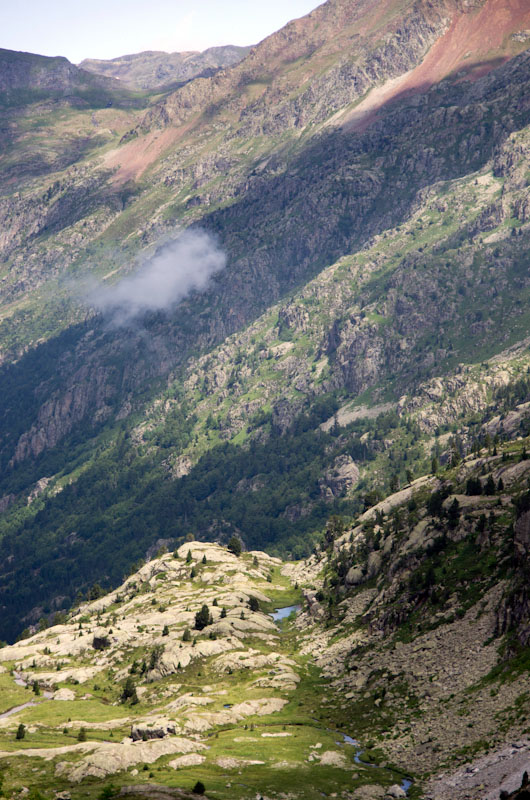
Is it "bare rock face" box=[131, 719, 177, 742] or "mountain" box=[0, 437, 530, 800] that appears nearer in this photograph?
"mountain" box=[0, 437, 530, 800]

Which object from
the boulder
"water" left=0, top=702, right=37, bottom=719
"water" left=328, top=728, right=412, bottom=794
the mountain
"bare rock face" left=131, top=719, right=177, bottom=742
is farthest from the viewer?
"water" left=0, top=702, right=37, bottom=719

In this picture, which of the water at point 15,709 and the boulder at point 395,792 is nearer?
the boulder at point 395,792

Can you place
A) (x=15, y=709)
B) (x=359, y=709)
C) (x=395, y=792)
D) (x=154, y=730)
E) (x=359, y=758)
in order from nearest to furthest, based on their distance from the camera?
(x=395, y=792)
(x=359, y=758)
(x=154, y=730)
(x=359, y=709)
(x=15, y=709)

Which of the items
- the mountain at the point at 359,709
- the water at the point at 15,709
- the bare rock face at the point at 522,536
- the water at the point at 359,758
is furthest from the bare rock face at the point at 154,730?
the bare rock face at the point at 522,536

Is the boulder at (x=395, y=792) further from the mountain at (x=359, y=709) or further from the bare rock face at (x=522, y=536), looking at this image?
the bare rock face at (x=522, y=536)

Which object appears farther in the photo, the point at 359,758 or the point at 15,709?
the point at 15,709

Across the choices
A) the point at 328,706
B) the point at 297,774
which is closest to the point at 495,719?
the point at 297,774

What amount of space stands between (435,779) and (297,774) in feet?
71.4

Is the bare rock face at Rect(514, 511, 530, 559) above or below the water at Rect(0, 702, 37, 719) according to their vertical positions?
above

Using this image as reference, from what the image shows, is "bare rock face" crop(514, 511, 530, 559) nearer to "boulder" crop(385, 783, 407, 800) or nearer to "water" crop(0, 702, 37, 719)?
"boulder" crop(385, 783, 407, 800)

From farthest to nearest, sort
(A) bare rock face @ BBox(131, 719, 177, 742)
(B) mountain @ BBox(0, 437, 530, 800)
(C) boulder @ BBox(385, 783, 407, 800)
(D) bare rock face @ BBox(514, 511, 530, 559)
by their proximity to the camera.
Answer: (D) bare rock face @ BBox(514, 511, 530, 559) < (A) bare rock face @ BBox(131, 719, 177, 742) < (B) mountain @ BBox(0, 437, 530, 800) < (C) boulder @ BBox(385, 783, 407, 800)

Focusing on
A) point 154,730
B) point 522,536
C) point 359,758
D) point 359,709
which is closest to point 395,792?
point 359,758

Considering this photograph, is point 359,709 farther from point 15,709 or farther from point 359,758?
point 15,709

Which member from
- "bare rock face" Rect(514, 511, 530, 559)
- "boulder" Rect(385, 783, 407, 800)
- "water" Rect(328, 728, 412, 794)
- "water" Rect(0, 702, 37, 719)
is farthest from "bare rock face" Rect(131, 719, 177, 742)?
"bare rock face" Rect(514, 511, 530, 559)
